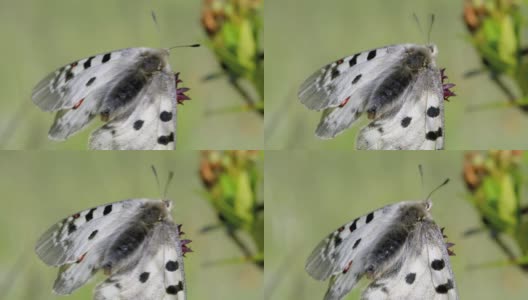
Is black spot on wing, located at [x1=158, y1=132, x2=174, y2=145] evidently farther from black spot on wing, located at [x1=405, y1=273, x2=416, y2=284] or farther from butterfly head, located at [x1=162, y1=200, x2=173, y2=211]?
black spot on wing, located at [x1=405, y1=273, x2=416, y2=284]

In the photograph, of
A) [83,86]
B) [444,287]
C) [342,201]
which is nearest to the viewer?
[444,287]

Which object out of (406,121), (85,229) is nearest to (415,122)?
(406,121)

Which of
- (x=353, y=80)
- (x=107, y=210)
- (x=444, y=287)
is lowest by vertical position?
(x=444, y=287)

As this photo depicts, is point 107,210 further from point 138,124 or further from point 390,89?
point 390,89

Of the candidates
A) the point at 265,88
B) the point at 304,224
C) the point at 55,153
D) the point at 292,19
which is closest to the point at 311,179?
the point at 304,224

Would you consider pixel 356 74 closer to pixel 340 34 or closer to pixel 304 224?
pixel 340 34

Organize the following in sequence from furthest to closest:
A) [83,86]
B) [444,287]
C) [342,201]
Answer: [342,201] < [83,86] < [444,287]
